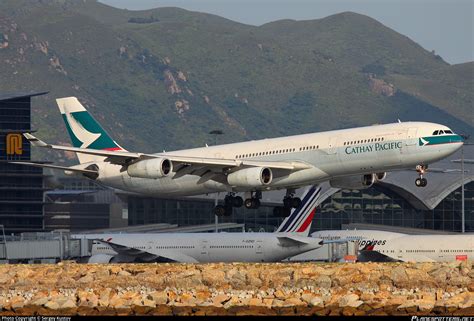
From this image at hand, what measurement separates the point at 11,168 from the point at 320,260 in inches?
2850

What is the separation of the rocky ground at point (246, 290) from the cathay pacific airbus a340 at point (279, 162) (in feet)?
40.2

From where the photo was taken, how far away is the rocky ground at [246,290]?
7256 cm

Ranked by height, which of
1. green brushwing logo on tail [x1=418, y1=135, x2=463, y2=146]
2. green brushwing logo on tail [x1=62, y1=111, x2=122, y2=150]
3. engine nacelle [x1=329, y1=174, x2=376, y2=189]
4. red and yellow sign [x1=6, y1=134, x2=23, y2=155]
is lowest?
engine nacelle [x1=329, y1=174, x2=376, y2=189]

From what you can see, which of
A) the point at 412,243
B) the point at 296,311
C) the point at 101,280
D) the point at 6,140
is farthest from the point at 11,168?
the point at 296,311

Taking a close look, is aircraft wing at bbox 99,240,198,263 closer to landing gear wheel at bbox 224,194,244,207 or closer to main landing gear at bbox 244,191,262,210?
landing gear wheel at bbox 224,194,244,207

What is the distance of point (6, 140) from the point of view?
177125 mm

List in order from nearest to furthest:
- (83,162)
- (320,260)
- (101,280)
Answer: (101,280) → (83,162) → (320,260)

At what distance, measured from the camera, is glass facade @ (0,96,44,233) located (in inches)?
6964

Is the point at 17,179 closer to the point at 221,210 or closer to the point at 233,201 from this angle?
the point at 221,210

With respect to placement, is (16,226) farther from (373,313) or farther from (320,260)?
(373,313)

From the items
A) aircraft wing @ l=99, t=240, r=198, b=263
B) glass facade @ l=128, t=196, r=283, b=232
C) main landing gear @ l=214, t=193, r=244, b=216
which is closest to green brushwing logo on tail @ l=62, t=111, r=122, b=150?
aircraft wing @ l=99, t=240, r=198, b=263

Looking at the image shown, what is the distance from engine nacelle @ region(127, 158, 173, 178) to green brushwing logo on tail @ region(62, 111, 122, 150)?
1275 centimetres

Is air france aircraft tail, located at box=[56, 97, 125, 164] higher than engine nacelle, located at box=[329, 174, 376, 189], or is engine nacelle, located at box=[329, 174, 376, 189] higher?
air france aircraft tail, located at box=[56, 97, 125, 164]

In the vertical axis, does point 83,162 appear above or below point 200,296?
above
